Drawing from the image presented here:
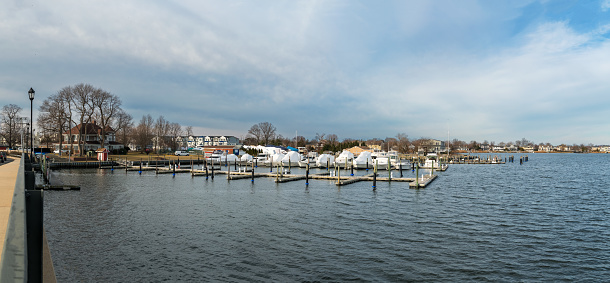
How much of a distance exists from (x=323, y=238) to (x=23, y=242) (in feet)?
48.7

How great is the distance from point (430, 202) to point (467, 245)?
11527 millimetres

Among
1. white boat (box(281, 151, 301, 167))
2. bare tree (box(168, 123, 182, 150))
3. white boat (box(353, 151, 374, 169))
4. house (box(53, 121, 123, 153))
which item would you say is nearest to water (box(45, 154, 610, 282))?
white boat (box(353, 151, 374, 169))

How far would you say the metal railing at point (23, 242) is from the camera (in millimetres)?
2054

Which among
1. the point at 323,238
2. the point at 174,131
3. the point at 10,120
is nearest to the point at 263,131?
the point at 174,131

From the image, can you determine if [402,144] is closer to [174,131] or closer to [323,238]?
[174,131]

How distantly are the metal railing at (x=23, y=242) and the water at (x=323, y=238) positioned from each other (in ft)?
29.7

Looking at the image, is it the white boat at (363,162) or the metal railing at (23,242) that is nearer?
the metal railing at (23,242)

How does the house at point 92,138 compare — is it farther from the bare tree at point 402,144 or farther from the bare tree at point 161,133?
the bare tree at point 402,144

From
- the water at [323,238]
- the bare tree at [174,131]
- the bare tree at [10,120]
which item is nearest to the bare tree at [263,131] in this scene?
the bare tree at [174,131]

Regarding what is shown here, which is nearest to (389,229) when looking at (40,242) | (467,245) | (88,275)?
(467,245)

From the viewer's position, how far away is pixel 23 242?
7.43 feet

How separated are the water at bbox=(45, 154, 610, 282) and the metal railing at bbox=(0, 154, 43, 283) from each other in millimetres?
9064

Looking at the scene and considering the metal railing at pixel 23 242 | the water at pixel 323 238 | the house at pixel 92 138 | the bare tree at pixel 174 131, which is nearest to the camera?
the metal railing at pixel 23 242

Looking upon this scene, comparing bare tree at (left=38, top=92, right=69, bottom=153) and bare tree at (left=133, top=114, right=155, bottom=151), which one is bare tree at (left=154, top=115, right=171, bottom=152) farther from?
bare tree at (left=38, top=92, right=69, bottom=153)
